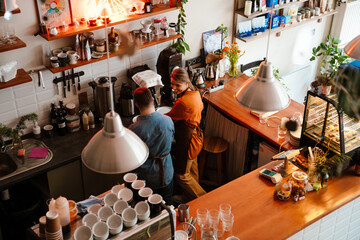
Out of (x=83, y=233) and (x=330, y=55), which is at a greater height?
(x=83, y=233)

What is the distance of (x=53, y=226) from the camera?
2643 millimetres

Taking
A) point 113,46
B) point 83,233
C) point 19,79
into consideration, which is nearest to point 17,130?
point 19,79

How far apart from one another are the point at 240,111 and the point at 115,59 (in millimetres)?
1559

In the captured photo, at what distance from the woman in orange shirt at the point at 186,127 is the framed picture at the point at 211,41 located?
119 centimetres

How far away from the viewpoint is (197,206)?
367 cm

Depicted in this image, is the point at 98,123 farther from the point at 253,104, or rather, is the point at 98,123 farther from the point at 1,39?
the point at 253,104

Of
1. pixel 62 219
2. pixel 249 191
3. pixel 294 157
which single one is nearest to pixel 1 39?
pixel 62 219

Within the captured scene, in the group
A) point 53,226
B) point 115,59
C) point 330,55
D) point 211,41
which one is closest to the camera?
point 53,226

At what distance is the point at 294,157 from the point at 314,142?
257 mm

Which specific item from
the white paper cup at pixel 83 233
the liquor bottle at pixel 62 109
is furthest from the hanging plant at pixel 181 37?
the white paper cup at pixel 83 233

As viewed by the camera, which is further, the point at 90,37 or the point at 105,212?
the point at 90,37

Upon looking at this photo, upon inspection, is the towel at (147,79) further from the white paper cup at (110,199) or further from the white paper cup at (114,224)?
the white paper cup at (114,224)

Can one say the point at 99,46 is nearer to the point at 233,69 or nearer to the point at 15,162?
the point at 15,162

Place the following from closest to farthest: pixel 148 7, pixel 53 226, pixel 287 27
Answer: pixel 53 226 < pixel 148 7 < pixel 287 27
